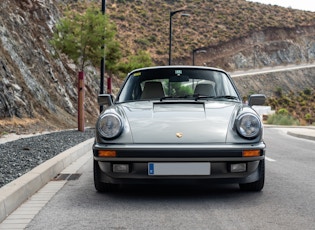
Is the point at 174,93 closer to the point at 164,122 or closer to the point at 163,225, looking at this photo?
the point at 164,122

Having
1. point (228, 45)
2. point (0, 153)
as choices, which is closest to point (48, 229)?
point (0, 153)

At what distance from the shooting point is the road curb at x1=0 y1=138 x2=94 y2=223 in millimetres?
5310

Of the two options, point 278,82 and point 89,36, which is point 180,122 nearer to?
point 89,36

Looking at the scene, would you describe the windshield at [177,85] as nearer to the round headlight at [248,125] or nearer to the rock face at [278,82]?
the round headlight at [248,125]

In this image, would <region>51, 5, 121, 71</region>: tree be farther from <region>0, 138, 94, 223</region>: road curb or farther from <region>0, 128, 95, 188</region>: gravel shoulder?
<region>0, 138, 94, 223</region>: road curb

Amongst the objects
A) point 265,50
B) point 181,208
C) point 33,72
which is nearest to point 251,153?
point 181,208

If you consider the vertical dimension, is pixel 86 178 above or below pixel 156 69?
below

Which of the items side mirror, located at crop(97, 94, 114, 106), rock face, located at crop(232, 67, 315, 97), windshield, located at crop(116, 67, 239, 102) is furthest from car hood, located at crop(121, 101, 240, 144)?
rock face, located at crop(232, 67, 315, 97)

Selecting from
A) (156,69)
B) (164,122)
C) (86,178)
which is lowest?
(86,178)

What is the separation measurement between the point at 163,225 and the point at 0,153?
17.4ft

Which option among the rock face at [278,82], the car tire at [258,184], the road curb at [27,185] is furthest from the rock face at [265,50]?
the car tire at [258,184]

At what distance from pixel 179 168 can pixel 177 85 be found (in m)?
2.18

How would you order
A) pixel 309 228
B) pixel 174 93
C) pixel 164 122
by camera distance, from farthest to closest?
pixel 174 93, pixel 164 122, pixel 309 228

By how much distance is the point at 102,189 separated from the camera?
646 centimetres
